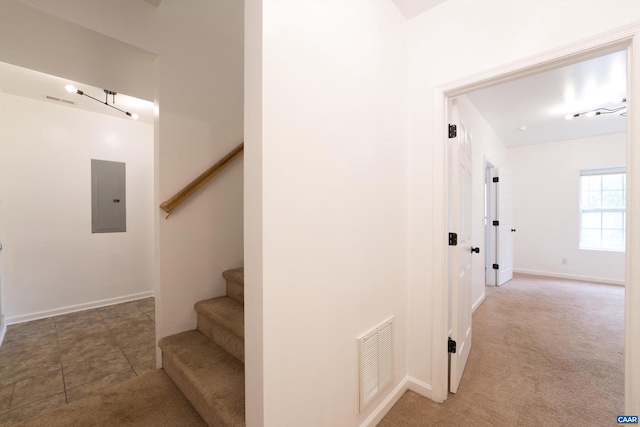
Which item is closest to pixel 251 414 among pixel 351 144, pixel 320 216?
pixel 320 216

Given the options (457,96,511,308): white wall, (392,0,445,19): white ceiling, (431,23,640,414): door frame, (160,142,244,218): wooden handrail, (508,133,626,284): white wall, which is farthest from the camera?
(508,133,626,284): white wall

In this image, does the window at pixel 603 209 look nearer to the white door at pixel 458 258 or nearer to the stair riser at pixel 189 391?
the white door at pixel 458 258

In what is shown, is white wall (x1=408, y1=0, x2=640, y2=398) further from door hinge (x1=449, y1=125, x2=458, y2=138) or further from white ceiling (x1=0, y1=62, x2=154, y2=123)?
white ceiling (x1=0, y1=62, x2=154, y2=123)

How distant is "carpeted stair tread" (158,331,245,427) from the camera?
1193mm

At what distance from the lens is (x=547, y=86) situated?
2.75 meters

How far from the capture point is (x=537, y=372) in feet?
6.47

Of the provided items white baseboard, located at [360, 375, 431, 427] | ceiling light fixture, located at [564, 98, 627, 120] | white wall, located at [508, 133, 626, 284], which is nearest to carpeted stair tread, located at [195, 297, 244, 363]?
white baseboard, located at [360, 375, 431, 427]

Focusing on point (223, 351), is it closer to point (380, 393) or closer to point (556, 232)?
point (380, 393)

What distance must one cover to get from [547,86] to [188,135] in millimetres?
3766

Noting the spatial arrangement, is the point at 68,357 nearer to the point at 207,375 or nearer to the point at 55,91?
the point at 207,375

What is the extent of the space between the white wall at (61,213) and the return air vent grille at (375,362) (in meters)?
3.66

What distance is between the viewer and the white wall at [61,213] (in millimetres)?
2803

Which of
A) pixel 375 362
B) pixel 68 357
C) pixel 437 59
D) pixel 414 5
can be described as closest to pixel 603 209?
pixel 437 59

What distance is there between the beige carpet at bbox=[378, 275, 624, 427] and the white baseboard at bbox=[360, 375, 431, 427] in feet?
0.11
